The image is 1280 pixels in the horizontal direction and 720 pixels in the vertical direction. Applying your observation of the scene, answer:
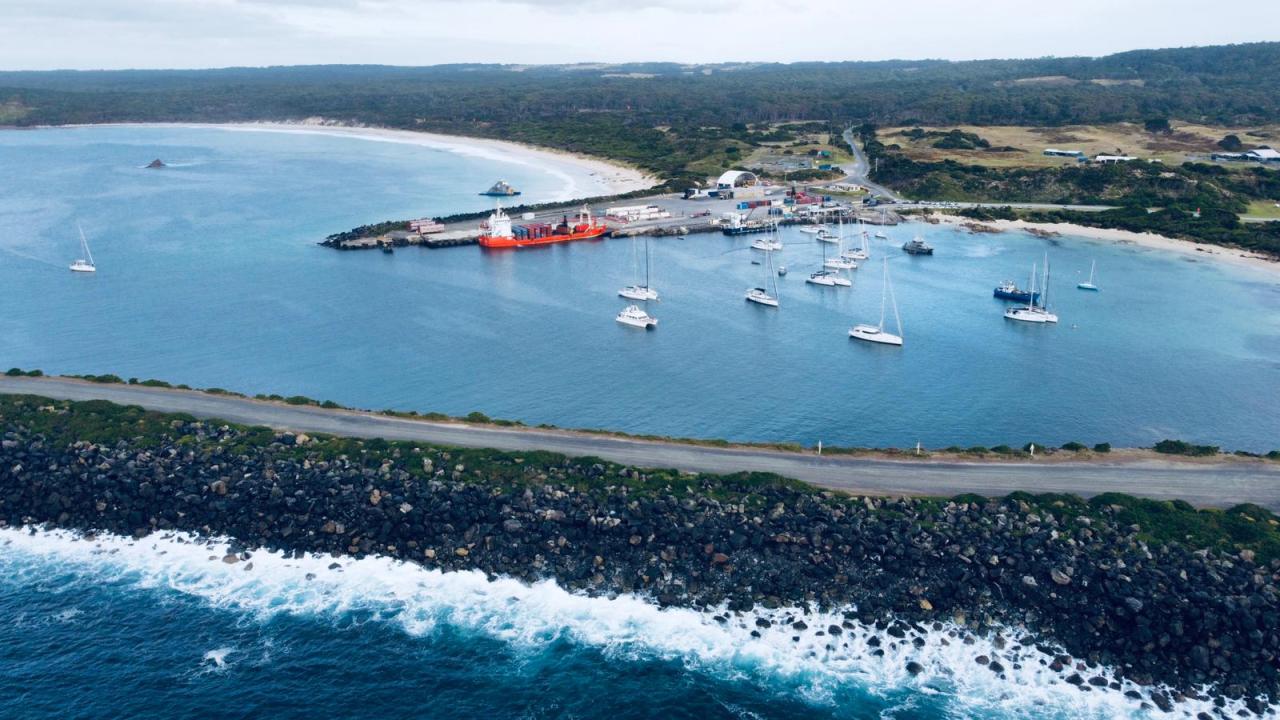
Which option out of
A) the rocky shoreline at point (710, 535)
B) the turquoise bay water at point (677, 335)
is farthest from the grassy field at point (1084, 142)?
the rocky shoreline at point (710, 535)

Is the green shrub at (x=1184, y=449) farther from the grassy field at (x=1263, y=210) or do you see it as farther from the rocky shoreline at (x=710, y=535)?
the grassy field at (x=1263, y=210)

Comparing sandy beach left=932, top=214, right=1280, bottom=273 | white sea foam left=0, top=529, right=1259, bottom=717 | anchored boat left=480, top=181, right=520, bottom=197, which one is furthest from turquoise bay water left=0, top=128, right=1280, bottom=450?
anchored boat left=480, top=181, right=520, bottom=197

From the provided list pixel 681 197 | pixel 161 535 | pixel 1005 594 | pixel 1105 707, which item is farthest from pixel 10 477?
pixel 681 197

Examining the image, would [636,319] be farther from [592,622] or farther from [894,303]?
[592,622]

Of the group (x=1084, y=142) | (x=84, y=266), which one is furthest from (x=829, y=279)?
(x=1084, y=142)

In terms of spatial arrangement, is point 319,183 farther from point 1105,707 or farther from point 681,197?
point 1105,707
